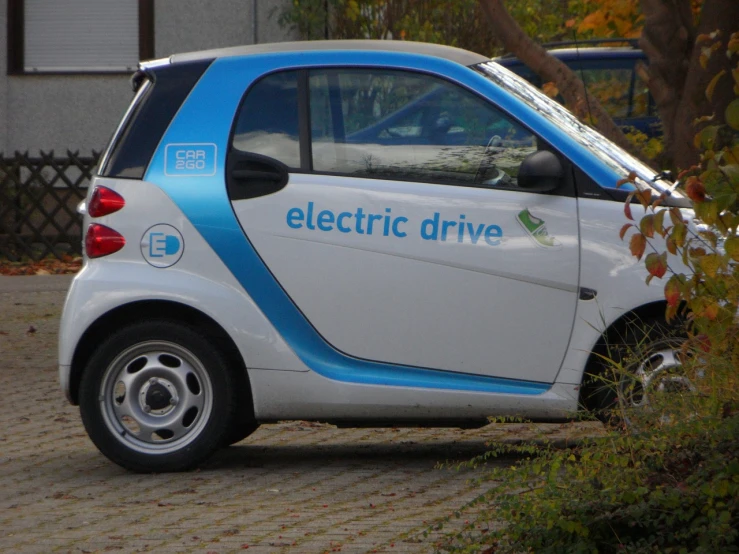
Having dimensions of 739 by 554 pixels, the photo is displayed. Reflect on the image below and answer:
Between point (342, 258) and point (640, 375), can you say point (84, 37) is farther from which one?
point (640, 375)

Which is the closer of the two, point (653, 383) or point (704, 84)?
point (653, 383)

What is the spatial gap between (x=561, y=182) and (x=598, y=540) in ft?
7.44

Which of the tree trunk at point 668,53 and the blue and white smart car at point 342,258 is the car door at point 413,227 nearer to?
the blue and white smart car at point 342,258

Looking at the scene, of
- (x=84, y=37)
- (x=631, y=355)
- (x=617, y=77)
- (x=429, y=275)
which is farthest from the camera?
(x=84, y=37)

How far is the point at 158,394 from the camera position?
6188 millimetres

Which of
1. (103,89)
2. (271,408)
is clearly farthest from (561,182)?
(103,89)

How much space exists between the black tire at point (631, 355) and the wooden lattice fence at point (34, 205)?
36.7 feet

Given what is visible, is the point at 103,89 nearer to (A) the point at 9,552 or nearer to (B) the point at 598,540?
(A) the point at 9,552

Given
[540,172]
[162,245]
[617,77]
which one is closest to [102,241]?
[162,245]

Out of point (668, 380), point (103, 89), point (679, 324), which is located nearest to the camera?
point (668, 380)

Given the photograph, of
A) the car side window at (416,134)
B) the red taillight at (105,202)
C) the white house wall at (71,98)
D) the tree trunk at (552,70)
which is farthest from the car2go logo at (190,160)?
the white house wall at (71,98)

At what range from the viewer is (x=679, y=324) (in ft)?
19.3

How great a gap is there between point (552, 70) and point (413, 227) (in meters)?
3.30

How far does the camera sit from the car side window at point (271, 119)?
6234 mm
